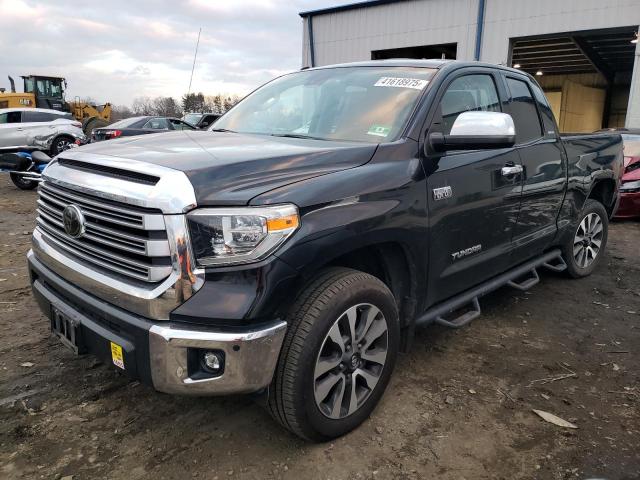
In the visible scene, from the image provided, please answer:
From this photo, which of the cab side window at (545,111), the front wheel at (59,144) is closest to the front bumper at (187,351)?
the cab side window at (545,111)

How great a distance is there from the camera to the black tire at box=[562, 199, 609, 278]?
4696mm

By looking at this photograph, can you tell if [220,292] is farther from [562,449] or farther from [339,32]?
[339,32]

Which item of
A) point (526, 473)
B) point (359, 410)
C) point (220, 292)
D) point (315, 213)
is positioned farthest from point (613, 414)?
point (220, 292)

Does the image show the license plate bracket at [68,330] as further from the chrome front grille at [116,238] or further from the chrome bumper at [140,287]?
the chrome front grille at [116,238]

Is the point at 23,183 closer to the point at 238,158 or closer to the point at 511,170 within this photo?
the point at 238,158

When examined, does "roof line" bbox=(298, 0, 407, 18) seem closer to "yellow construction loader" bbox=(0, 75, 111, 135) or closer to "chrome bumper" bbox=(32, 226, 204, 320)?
"yellow construction loader" bbox=(0, 75, 111, 135)

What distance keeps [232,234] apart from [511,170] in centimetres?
217

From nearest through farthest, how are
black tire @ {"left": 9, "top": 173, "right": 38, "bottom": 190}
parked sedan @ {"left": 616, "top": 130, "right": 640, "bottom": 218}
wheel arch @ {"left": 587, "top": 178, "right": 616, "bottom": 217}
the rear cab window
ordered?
wheel arch @ {"left": 587, "top": 178, "right": 616, "bottom": 217} < parked sedan @ {"left": 616, "top": 130, "right": 640, "bottom": 218} < black tire @ {"left": 9, "top": 173, "right": 38, "bottom": 190} < the rear cab window

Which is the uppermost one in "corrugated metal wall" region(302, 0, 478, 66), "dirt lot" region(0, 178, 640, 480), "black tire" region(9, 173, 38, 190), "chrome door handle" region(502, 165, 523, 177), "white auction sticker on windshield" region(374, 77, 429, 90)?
"corrugated metal wall" region(302, 0, 478, 66)

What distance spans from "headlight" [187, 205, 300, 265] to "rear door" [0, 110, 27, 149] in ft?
48.9

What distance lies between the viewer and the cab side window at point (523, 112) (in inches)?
147

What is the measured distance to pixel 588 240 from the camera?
4980mm

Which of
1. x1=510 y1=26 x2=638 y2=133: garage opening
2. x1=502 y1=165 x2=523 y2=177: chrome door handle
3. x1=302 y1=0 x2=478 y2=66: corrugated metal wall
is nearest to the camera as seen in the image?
x1=502 y1=165 x2=523 y2=177: chrome door handle

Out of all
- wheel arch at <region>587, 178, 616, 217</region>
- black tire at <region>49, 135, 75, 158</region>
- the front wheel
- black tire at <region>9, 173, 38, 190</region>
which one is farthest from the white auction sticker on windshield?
the front wheel
